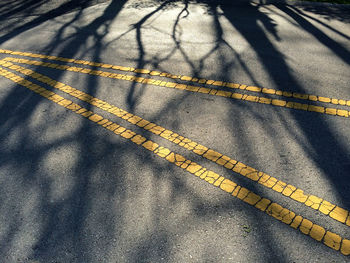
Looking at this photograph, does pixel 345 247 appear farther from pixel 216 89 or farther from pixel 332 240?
pixel 216 89

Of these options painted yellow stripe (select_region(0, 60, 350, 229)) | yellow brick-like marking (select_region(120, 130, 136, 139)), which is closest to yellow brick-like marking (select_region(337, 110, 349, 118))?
painted yellow stripe (select_region(0, 60, 350, 229))

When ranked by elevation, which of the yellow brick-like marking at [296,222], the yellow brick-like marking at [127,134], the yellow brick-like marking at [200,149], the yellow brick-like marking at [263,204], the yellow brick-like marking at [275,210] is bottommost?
the yellow brick-like marking at [296,222]

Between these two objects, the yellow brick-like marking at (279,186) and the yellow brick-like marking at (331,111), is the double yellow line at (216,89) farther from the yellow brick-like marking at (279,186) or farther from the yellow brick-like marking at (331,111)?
the yellow brick-like marking at (279,186)

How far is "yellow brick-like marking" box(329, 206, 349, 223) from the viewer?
142 inches

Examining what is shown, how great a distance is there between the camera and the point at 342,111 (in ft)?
17.3

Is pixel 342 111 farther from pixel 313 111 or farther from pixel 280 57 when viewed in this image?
pixel 280 57

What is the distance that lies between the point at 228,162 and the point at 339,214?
1.35m

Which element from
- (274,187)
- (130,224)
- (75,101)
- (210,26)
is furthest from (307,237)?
(210,26)

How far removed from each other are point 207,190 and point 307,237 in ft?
3.71

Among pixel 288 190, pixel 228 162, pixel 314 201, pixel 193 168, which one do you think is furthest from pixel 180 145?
pixel 314 201

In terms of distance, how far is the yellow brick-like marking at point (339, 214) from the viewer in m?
3.61

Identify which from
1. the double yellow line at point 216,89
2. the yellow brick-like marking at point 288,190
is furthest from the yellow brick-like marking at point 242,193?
the double yellow line at point 216,89

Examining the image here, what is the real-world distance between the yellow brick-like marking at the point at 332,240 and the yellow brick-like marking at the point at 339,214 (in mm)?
219

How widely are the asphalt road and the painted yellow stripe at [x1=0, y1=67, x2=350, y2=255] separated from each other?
0.02 metres
